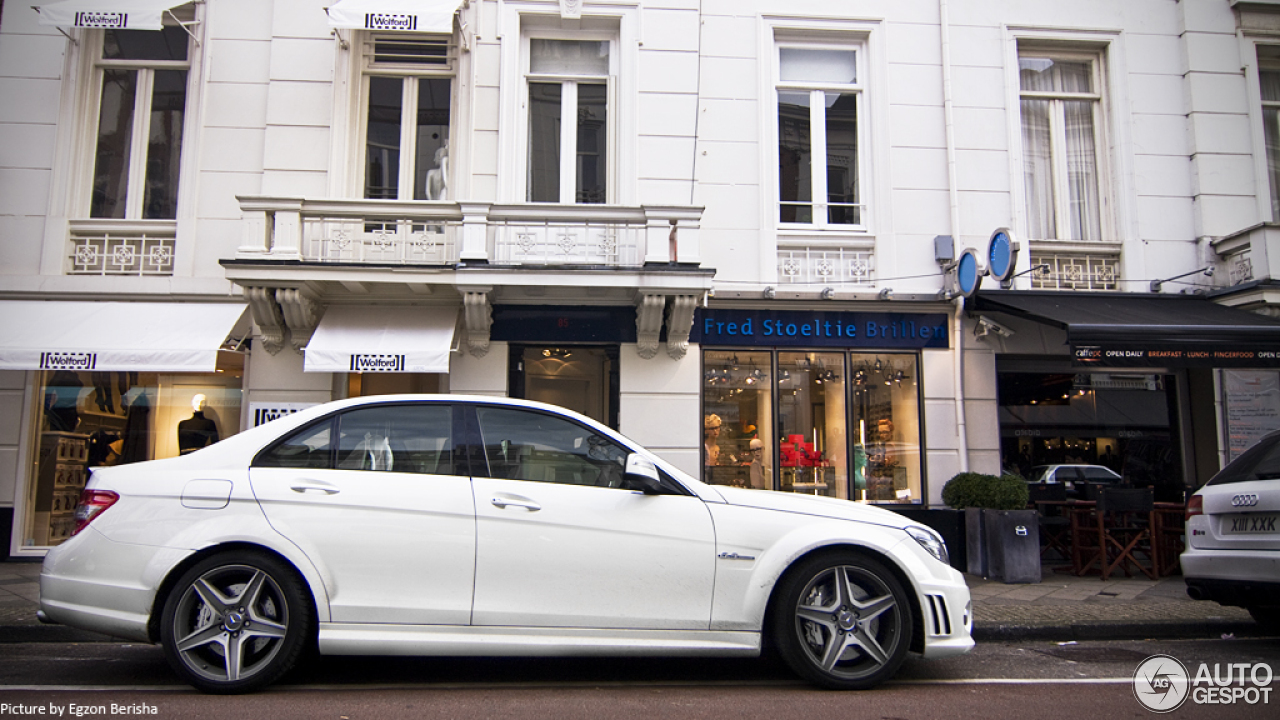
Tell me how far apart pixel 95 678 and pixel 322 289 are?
5.09m

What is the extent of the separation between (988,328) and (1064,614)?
3.99 metres

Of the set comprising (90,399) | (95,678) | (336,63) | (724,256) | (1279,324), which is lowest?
(95,678)

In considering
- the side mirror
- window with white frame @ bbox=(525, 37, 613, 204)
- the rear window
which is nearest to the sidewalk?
the rear window

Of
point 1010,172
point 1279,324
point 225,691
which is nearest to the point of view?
point 225,691

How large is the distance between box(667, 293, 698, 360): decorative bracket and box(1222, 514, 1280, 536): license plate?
5.14m

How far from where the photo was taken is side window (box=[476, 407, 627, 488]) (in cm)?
446

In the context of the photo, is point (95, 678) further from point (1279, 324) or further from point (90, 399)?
point (1279, 324)

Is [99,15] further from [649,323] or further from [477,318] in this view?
[649,323]

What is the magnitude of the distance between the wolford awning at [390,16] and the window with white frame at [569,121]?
4.50ft

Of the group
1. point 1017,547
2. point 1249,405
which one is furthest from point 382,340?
point 1249,405

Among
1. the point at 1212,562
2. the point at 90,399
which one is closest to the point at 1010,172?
the point at 1212,562

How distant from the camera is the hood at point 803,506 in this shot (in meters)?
4.44

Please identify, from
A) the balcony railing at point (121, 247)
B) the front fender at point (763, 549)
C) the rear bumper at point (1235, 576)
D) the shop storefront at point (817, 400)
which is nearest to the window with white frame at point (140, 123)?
the balcony railing at point (121, 247)

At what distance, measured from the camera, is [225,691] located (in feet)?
13.4
